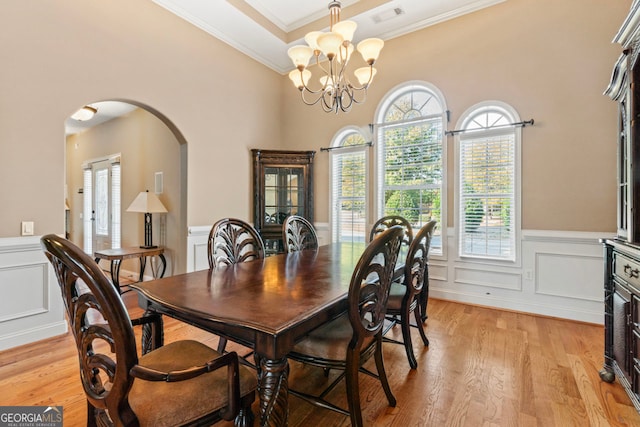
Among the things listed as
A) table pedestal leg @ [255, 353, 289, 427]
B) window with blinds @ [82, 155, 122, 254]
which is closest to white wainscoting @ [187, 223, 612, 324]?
window with blinds @ [82, 155, 122, 254]

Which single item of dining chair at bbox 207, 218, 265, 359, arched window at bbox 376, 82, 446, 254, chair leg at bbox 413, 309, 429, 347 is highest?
arched window at bbox 376, 82, 446, 254

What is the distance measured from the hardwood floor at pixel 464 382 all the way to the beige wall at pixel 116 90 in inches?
50.9

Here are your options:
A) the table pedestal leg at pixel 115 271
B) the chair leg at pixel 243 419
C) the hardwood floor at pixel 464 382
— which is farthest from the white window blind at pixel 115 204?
the chair leg at pixel 243 419

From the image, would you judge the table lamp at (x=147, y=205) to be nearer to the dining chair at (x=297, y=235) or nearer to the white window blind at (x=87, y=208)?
the dining chair at (x=297, y=235)

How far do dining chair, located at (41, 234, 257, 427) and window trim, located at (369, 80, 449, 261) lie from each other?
3244 millimetres

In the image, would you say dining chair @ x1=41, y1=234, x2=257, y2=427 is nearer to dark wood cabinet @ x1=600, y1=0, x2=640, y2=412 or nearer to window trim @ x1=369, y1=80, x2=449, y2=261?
dark wood cabinet @ x1=600, y1=0, x2=640, y2=412

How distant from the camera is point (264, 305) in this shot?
4.25ft

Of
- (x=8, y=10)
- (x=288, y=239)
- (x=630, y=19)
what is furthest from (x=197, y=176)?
(x=630, y=19)

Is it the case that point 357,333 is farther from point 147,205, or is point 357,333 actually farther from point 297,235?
point 147,205

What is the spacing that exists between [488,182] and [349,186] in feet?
6.13

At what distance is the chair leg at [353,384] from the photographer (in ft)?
4.82

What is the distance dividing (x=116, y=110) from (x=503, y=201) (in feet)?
19.8

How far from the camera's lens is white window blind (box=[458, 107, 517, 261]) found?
349 centimetres

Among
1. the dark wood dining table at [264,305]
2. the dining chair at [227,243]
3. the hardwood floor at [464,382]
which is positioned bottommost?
the hardwood floor at [464,382]
